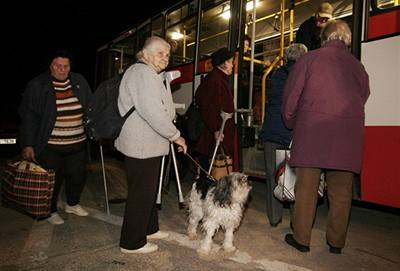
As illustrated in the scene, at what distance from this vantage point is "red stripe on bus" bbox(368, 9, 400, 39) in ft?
11.8

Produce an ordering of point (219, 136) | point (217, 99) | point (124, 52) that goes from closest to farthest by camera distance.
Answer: point (219, 136) < point (217, 99) < point (124, 52)

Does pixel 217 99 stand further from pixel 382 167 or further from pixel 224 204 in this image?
pixel 382 167

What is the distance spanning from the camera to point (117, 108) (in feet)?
10.2

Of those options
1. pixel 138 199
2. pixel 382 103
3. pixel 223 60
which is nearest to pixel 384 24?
pixel 382 103

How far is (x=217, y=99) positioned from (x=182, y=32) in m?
2.92

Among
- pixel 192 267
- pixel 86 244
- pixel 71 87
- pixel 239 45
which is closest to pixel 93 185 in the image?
pixel 71 87

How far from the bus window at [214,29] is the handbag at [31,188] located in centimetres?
A: 349

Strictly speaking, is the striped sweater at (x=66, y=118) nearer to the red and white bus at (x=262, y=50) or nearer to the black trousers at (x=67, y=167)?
the black trousers at (x=67, y=167)

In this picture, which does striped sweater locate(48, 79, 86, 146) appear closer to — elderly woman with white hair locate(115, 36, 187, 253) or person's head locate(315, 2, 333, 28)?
elderly woman with white hair locate(115, 36, 187, 253)

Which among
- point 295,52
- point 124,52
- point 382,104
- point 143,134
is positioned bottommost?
point 143,134

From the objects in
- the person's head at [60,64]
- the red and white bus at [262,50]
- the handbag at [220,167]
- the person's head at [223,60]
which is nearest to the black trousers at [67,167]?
the person's head at [60,64]

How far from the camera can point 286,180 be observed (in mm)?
3576

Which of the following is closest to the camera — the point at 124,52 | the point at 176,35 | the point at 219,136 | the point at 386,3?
the point at 386,3

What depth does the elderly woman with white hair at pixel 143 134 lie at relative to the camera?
296 cm
